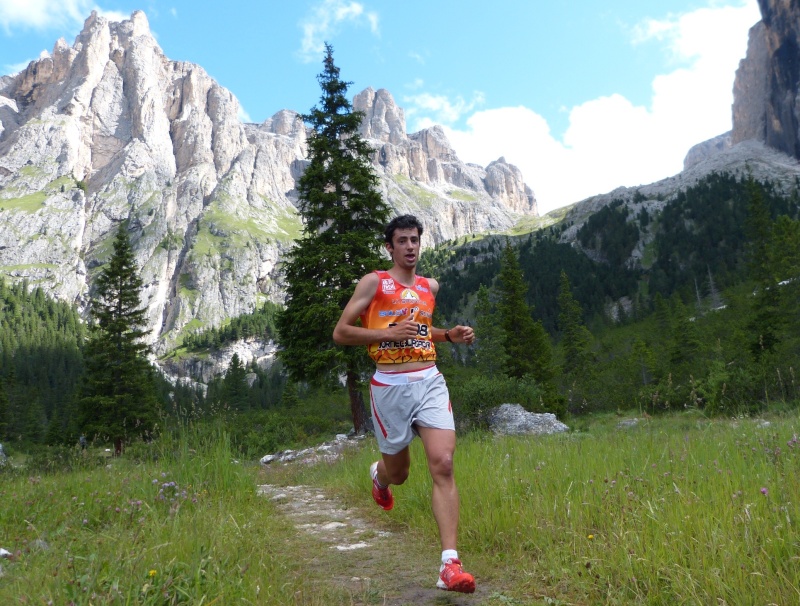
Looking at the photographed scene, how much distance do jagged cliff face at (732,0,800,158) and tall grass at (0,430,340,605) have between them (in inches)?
7525

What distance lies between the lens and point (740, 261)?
104438 mm

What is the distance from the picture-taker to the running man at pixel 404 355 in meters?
3.96

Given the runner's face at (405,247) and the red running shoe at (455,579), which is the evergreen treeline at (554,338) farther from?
the red running shoe at (455,579)

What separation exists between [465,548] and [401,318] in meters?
2.07

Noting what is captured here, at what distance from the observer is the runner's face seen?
436 cm

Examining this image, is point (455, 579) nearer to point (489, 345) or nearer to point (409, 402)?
point (409, 402)

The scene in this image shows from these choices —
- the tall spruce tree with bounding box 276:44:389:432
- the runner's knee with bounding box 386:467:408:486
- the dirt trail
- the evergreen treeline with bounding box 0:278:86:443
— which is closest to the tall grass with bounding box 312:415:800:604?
the dirt trail

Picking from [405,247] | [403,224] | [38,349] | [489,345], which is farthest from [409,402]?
[38,349]

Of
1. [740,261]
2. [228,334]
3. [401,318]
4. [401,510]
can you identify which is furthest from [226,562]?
[228,334]

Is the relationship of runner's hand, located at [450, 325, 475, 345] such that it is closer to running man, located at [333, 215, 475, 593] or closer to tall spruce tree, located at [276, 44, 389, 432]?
running man, located at [333, 215, 475, 593]

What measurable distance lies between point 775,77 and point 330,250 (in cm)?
19520

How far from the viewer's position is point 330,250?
1930 centimetres

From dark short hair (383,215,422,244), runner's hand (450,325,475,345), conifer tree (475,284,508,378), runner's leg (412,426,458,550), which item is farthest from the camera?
conifer tree (475,284,508,378)

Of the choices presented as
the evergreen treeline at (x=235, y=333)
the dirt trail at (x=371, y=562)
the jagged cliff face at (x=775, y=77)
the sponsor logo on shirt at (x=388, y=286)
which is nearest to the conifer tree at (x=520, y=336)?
the dirt trail at (x=371, y=562)
